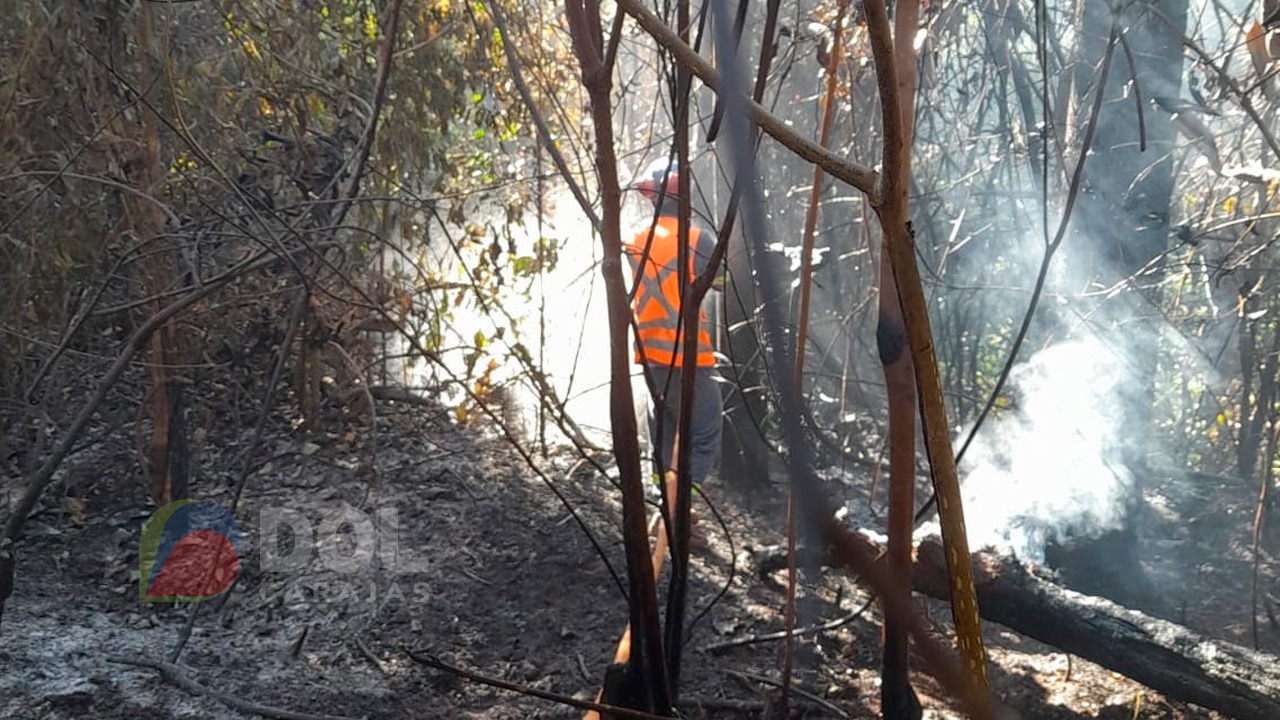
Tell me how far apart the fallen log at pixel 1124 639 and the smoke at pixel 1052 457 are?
97cm

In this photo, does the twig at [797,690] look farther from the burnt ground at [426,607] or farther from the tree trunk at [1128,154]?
the tree trunk at [1128,154]

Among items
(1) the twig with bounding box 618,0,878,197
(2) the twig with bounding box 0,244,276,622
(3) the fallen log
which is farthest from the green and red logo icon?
(1) the twig with bounding box 618,0,878,197

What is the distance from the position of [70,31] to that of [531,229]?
4.86 meters

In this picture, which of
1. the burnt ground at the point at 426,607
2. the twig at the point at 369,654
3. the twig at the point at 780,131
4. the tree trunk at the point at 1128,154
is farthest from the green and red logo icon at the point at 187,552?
the tree trunk at the point at 1128,154

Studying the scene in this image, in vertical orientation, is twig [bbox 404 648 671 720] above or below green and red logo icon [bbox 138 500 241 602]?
below

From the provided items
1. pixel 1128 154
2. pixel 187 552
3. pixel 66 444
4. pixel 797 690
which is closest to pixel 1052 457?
pixel 1128 154

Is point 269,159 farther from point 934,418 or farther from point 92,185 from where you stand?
point 934,418

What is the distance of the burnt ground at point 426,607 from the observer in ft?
10.2

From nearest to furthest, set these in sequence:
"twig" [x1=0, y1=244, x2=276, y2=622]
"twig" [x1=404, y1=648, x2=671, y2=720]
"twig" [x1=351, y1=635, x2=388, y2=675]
A: "twig" [x1=404, y1=648, x2=671, y2=720] < "twig" [x1=0, y1=244, x2=276, y2=622] < "twig" [x1=351, y1=635, x2=388, y2=675]

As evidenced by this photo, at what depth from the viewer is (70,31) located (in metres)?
3.35

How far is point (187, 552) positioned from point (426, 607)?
102 cm

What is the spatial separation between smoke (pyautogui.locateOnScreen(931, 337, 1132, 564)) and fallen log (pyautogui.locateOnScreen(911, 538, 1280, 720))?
0.97 metres

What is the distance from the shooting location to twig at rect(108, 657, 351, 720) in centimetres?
264

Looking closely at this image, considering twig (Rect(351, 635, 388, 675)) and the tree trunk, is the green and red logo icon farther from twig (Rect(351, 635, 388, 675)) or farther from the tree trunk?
the tree trunk
